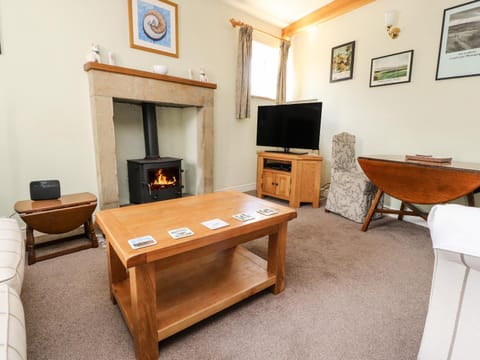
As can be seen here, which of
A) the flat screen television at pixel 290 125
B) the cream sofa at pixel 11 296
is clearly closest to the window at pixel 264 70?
the flat screen television at pixel 290 125

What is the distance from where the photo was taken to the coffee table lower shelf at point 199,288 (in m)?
1.16

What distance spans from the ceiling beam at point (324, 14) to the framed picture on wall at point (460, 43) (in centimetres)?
105

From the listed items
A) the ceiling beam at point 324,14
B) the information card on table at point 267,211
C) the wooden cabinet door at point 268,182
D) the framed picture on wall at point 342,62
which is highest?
the ceiling beam at point 324,14

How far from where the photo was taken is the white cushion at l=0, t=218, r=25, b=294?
1006mm

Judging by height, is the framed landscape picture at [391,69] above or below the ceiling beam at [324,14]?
below

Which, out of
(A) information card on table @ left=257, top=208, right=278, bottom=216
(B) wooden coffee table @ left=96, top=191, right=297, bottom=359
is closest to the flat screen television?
(B) wooden coffee table @ left=96, top=191, right=297, bottom=359

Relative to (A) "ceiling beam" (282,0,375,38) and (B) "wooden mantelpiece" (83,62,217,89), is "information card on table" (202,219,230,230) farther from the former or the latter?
(A) "ceiling beam" (282,0,375,38)

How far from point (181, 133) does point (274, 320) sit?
274 cm

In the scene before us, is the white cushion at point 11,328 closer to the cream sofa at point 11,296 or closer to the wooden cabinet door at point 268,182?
the cream sofa at point 11,296

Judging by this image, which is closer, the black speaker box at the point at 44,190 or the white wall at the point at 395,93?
the black speaker box at the point at 44,190

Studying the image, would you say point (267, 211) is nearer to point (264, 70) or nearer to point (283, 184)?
point (283, 184)

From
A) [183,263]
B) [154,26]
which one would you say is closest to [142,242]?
[183,263]

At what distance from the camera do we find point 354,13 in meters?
3.21

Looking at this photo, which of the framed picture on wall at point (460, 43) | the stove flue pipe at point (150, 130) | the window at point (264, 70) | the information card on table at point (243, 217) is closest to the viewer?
the information card on table at point (243, 217)
